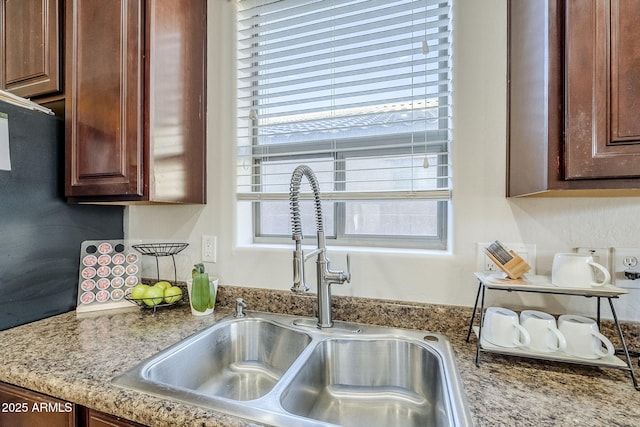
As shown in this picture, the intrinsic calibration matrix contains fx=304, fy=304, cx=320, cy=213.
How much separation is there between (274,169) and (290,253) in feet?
1.35

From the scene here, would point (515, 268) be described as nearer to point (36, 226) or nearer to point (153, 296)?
point (153, 296)

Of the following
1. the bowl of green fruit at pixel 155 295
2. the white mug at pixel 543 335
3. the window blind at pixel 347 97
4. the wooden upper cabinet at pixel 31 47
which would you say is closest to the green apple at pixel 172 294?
the bowl of green fruit at pixel 155 295

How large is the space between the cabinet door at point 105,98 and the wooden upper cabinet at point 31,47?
84mm

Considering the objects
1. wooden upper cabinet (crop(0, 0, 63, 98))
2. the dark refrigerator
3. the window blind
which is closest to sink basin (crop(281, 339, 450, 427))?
the window blind

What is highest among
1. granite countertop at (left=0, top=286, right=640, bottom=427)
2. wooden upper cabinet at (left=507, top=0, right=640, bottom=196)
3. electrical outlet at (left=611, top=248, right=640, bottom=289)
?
wooden upper cabinet at (left=507, top=0, right=640, bottom=196)

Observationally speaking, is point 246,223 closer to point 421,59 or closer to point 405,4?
point 421,59

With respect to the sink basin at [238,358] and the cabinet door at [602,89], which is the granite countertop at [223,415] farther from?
the cabinet door at [602,89]

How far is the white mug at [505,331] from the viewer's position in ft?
2.59

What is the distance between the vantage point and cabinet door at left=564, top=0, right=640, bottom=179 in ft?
2.04

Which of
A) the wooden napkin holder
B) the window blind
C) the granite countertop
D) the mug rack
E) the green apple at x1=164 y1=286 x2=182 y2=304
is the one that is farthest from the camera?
the green apple at x1=164 y1=286 x2=182 y2=304

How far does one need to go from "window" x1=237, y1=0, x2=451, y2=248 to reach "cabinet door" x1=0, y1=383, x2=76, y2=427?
834mm

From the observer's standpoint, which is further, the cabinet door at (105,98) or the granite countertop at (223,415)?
the cabinet door at (105,98)

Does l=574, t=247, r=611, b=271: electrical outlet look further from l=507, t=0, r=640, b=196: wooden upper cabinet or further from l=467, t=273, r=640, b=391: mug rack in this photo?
l=507, t=0, r=640, b=196: wooden upper cabinet

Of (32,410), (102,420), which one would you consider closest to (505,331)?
(102,420)
